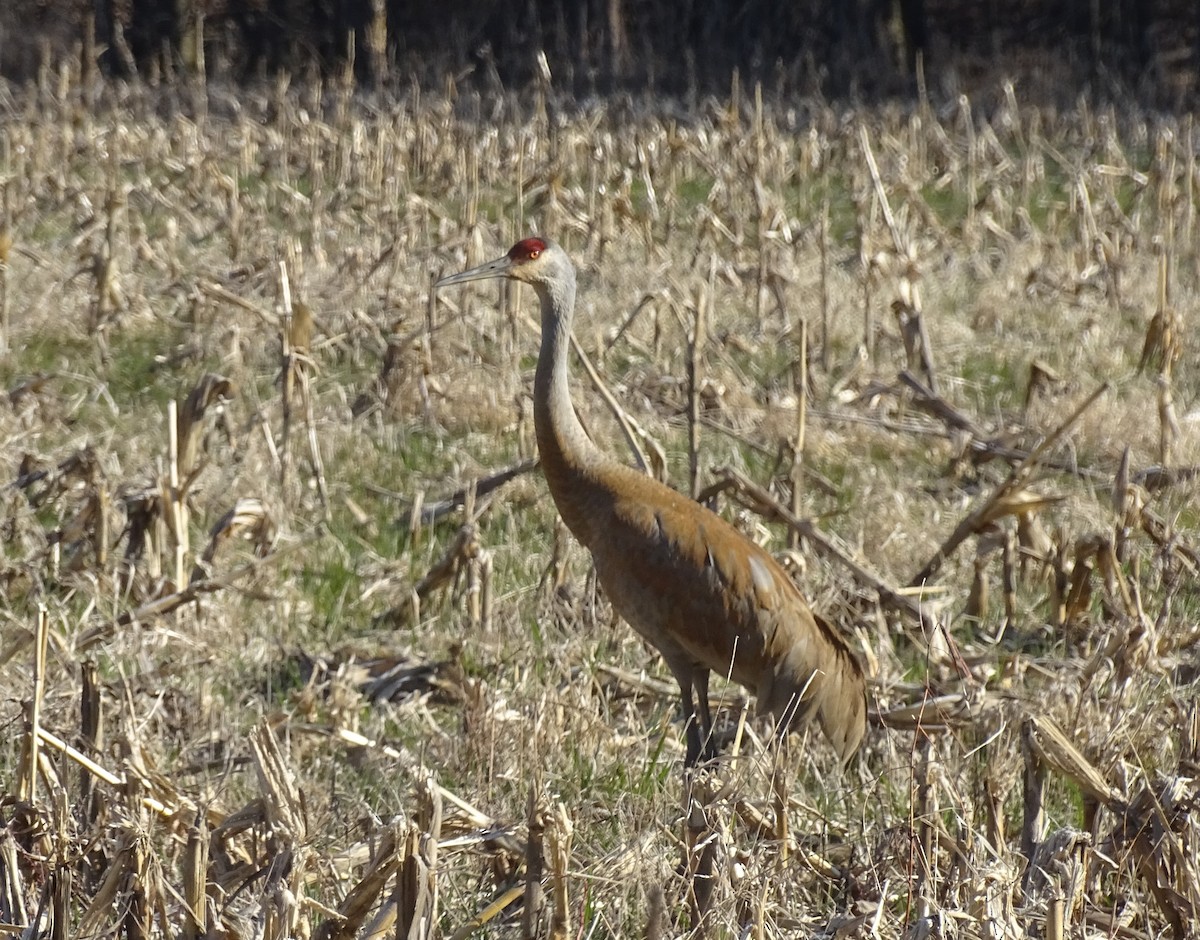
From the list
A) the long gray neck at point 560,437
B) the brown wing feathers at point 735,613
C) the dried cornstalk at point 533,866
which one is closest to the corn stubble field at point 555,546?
the dried cornstalk at point 533,866

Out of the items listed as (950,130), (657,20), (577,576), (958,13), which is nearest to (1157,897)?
(577,576)

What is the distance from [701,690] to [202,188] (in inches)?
254

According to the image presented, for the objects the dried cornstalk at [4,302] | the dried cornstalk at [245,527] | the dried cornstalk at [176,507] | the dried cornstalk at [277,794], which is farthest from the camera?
the dried cornstalk at [4,302]

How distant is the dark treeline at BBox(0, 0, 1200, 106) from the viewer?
665 inches

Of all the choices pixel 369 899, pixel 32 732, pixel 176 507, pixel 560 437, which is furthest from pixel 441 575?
pixel 369 899

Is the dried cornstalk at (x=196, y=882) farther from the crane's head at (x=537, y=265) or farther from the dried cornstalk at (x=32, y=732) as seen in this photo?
the crane's head at (x=537, y=265)

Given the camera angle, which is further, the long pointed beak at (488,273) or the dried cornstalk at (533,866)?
the long pointed beak at (488,273)

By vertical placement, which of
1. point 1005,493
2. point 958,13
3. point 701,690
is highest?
point 958,13

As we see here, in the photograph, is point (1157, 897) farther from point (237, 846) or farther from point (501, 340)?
point (501, 340)

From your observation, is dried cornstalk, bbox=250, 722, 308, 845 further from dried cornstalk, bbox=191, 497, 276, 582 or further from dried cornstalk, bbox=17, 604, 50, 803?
dried cornstalk, bbox=191, 497, 276, 582

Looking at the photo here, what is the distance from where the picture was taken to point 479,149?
34.3 ft

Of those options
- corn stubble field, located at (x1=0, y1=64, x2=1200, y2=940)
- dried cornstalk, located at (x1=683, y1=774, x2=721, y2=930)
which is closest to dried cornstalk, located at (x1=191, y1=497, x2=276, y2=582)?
corn stubble field, located at (x1=0, y1=64, x2=1200, y2=940)

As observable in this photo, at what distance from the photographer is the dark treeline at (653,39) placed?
55.4ft

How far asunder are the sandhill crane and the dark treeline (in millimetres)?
12223
